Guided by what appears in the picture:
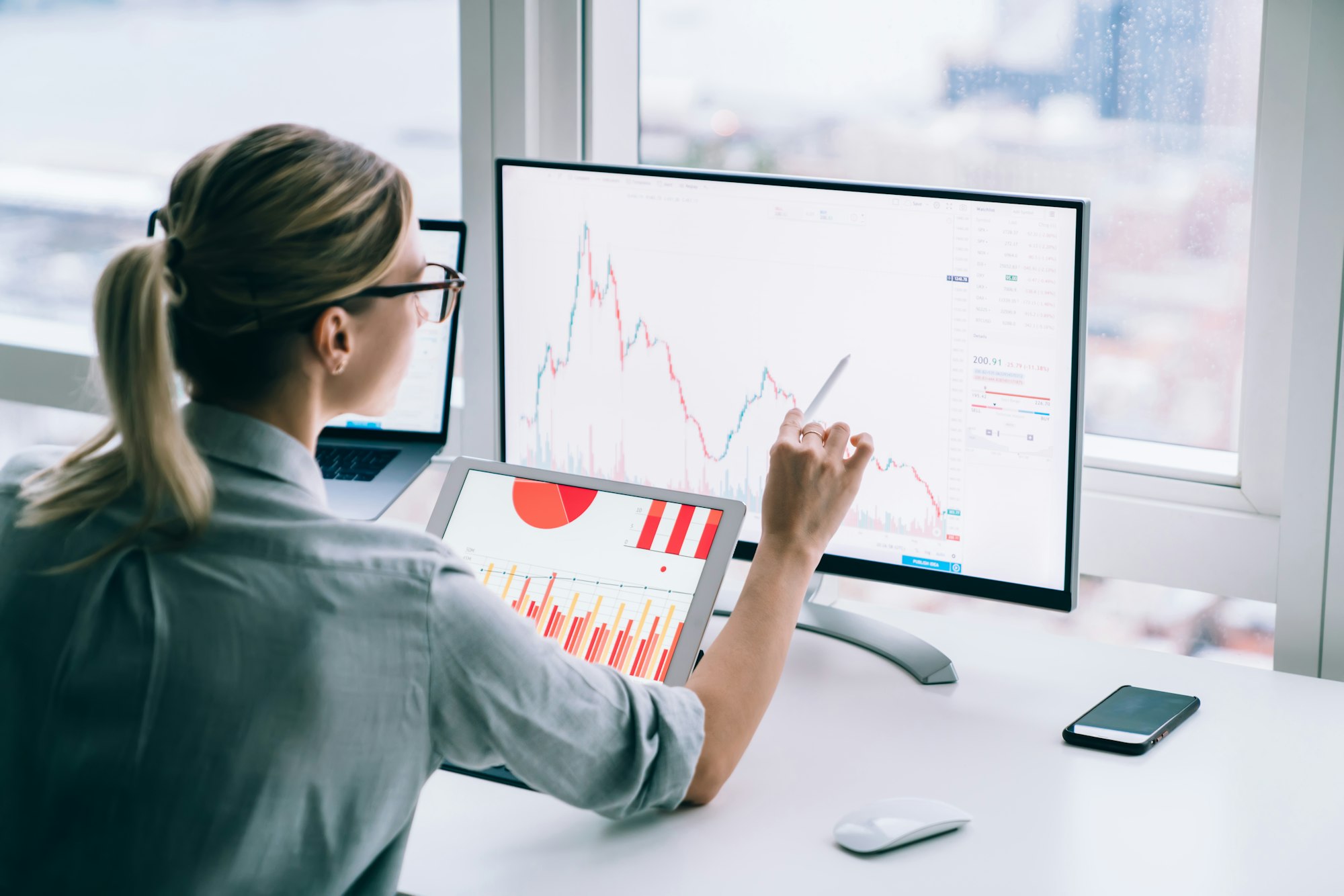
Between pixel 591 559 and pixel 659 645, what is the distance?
0.37ft

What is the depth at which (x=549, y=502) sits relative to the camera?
4.02ft

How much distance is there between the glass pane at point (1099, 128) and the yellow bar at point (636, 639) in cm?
71

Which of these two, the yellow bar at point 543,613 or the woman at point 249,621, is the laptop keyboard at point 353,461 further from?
the woman at point 249,621

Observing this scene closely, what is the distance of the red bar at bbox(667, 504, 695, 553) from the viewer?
1158 millimetres

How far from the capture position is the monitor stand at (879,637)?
50.1 inches

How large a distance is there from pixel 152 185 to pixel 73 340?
336 millimetres

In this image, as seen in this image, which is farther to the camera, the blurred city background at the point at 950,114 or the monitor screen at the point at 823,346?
the blurred city background at the point at 950,114

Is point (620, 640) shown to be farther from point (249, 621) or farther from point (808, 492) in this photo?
point (249, 621)

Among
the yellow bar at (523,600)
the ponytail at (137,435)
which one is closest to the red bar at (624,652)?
the yellow bar at (523,600)

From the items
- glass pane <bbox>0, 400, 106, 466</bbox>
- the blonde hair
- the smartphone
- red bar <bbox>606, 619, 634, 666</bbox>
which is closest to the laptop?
red bar <bbox>606, 619, 634, 666</bbox>

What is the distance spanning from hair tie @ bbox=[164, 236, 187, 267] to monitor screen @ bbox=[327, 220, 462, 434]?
2.59 ft

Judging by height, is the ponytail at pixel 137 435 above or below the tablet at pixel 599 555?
above

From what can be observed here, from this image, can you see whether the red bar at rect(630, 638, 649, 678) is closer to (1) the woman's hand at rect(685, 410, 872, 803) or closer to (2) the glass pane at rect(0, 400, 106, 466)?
(1) the woman's hand at rect(685, 410, 872, 803)

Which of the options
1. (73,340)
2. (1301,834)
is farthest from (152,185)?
(1301,834)
